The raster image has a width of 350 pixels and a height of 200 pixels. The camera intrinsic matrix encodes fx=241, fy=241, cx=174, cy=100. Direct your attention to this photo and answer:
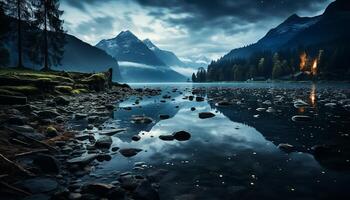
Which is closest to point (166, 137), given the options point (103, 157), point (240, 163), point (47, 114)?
point (103, 157)

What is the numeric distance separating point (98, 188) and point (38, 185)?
4.46 feet

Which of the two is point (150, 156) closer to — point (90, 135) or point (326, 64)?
point (90, 135)

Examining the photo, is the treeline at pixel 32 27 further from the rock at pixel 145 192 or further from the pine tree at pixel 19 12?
the rock at pixel 145 192

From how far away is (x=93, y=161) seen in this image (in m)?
7.49

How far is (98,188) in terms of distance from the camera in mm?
5430

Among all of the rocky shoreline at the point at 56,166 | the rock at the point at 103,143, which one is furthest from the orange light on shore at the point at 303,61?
the rock at the point at 103,143

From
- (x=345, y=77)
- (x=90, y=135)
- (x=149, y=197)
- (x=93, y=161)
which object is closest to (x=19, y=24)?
(x=90, y=135)

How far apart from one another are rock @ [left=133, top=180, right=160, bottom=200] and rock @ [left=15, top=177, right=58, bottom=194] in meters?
1.89

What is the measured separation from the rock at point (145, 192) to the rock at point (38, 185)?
1893 mm

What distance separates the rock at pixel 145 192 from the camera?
5248 millimetres

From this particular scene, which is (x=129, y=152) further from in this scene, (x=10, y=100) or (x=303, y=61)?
(x=303, y=61)

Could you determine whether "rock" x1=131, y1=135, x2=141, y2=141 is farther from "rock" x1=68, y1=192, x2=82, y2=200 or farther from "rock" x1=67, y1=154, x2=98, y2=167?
"rock" x1=68, y1=192, x2=82, y2=200

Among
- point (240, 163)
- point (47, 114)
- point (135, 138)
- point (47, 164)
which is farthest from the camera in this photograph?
point (47, 114)

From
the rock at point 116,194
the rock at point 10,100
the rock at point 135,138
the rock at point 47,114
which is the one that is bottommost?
the rock at point 116,194
